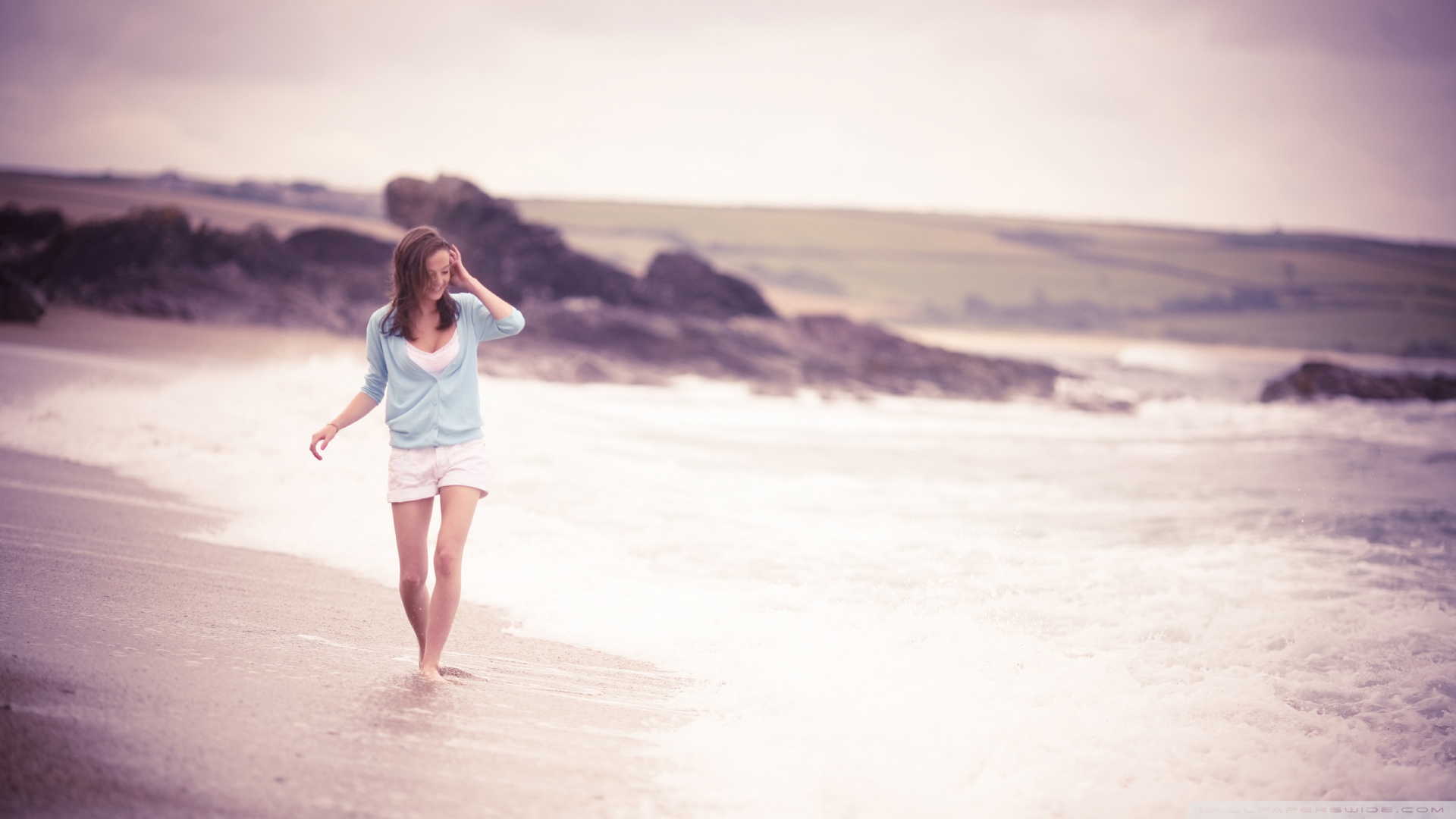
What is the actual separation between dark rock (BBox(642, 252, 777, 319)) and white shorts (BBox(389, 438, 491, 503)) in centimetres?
2966

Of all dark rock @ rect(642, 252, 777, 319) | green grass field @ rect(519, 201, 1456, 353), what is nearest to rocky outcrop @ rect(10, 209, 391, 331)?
dark rock @ rect(642, 252, 777, 319)

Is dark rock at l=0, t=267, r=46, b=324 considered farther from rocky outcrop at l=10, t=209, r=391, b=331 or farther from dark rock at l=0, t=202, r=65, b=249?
dark rock at l=0, t=202, r=65, b=249

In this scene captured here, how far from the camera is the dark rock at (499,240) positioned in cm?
3181

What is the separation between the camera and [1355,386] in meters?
28.3

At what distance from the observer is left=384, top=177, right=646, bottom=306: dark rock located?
31.8m

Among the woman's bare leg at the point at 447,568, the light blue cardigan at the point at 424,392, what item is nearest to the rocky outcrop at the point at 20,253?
the light blue cardigan at the point at 424,392

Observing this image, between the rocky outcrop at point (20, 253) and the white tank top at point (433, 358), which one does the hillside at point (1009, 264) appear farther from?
the white tank top at point (433, 358)

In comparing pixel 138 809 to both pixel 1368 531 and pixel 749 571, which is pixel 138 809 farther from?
pixel 1368 531

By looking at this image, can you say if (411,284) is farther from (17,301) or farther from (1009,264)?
(1009,264)

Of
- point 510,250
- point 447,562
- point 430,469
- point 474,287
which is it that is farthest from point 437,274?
point 510,250

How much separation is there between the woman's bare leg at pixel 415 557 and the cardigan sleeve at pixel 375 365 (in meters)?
0.49

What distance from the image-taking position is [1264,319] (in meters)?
70.1

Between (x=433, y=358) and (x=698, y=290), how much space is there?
104ft

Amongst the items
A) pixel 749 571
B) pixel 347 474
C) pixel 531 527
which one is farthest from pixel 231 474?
pixel 749 571
